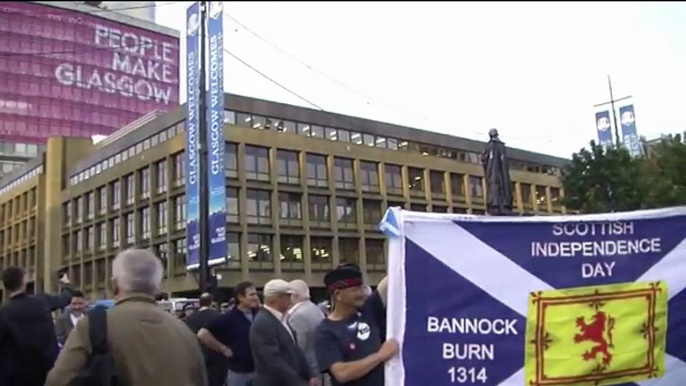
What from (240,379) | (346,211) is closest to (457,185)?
(346,211)

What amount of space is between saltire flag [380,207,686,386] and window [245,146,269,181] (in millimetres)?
46197

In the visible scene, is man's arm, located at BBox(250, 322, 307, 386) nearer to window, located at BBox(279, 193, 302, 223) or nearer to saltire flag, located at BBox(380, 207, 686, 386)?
saltire flag, located at BBox(380, 207, 686, 386)

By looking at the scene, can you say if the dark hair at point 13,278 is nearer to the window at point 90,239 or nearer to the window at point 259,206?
the window at point 259,206

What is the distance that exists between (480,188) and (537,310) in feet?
194

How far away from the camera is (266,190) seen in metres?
51.7

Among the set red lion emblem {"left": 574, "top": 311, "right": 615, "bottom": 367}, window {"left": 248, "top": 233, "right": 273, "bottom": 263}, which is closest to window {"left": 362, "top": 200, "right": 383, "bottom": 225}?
window {"left": 248, "top": 233, "right": 273, "bottom": 263}

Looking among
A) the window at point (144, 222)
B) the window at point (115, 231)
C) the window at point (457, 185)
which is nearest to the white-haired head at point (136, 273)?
the window at point (144, 222)

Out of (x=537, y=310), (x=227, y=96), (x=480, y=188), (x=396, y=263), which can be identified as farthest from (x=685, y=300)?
(x=480, y=188)

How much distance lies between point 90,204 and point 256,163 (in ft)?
52.1

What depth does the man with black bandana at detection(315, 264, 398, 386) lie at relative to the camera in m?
4.75

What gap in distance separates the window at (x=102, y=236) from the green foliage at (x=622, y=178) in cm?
3660

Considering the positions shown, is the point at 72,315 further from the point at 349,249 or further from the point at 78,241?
the point at 78,241

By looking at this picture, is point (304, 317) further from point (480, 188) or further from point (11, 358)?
point (480, 188)

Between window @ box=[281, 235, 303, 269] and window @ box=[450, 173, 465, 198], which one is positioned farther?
window @ box=[450, 173, 465, 198]
